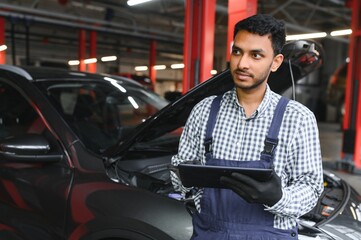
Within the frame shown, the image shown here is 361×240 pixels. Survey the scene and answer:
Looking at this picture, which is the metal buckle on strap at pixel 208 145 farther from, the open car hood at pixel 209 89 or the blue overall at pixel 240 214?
the open car hood at pixel 209 89

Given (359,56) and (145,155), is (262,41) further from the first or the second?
(359,56)

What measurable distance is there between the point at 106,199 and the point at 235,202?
82cm

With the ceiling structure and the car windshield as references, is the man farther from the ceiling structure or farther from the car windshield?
the ceiling structure

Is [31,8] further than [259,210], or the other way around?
[31,8]

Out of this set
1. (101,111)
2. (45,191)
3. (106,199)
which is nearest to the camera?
(106,199)

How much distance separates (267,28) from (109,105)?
2542 millimetres

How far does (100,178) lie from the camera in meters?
1.89

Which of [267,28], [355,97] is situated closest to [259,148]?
[267,28]

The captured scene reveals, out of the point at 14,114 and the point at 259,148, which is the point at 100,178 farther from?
the point at 14,114

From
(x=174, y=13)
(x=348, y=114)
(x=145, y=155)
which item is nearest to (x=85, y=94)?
(x=145, y=155)

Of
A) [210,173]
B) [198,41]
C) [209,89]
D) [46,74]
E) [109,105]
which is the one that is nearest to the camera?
[210,173]

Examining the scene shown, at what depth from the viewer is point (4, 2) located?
1178cm

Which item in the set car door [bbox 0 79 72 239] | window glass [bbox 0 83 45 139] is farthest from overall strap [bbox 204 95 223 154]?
window glass [bbox 0 83 45 139]

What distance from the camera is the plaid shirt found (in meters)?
1.20
